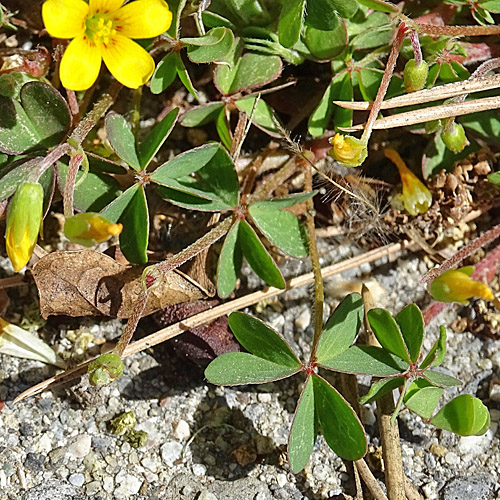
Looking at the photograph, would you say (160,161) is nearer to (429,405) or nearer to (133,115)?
(133,115)

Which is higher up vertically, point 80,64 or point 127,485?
point 80,64

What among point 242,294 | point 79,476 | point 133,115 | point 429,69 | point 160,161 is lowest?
point 79,476

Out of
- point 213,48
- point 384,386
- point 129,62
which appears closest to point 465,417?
point 384,386

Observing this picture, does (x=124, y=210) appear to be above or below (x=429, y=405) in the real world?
above

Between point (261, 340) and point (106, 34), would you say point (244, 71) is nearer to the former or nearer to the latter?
point (106, 34)

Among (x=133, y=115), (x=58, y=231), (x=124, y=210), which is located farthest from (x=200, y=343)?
(x=133, y=115)

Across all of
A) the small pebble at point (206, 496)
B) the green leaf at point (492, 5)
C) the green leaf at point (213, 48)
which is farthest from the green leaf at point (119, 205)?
the green leaf at point (492, 5)

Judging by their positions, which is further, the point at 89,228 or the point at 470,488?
the point at 470,488
